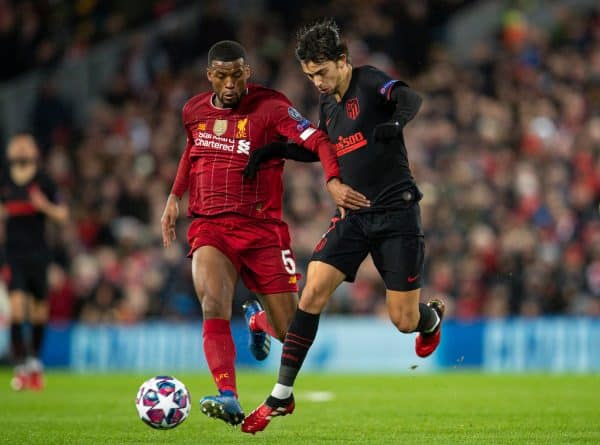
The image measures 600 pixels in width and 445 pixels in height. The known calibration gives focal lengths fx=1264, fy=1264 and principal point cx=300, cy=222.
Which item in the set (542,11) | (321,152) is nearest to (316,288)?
(321,152)

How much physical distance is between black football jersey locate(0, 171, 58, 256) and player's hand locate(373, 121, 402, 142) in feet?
20.4

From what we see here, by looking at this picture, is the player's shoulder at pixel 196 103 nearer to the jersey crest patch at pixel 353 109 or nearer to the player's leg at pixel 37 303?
the jersey crest patch at pixel 353 109

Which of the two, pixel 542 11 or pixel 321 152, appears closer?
pixel 321 152

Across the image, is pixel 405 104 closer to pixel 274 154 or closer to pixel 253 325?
pixel 274 154

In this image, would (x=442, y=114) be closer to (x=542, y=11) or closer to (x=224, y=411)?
(x=542, y=11)

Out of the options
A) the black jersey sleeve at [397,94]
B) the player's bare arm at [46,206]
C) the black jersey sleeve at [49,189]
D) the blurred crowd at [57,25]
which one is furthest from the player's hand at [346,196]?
the blurred crowd at [57,25]

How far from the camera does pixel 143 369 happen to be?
61.1 feet

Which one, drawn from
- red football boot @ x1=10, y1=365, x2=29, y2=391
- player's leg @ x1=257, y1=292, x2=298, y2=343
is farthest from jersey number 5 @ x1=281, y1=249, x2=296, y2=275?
red football boot @ x1=10, y1=365, x2=29, y2=391

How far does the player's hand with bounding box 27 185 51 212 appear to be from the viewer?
43.5ft

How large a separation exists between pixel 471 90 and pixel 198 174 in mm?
12666

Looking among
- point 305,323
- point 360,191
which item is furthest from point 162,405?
point 360,191

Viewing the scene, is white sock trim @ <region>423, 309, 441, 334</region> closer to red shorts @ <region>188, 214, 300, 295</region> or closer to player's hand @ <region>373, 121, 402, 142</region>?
red shorts @ <region>188, 214, 300, 295</region>

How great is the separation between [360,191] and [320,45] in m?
0.99

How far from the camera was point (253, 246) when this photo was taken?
28.6 ft
